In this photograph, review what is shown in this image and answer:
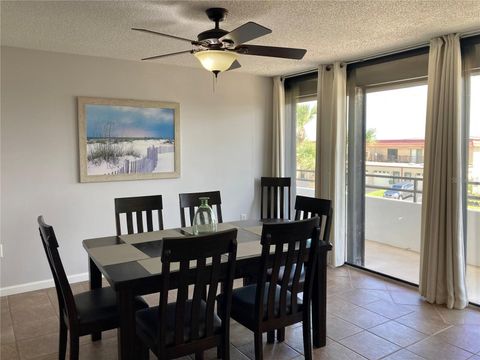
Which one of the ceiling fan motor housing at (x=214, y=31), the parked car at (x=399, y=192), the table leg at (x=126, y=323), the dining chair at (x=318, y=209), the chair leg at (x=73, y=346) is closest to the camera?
the table leg at (x=126, y=323)

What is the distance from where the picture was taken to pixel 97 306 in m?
2.38

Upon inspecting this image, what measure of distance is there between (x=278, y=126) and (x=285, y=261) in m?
3.12

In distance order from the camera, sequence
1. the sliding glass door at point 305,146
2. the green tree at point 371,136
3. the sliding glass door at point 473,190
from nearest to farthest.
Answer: the sliding glass door at point 473,190 → the green tree at point 371,136 → the sliding glass door at point 305,146

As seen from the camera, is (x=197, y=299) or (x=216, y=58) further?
(x=216, y=58)

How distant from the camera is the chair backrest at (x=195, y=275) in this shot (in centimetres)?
192

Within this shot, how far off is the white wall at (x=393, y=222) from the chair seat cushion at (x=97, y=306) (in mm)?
2787

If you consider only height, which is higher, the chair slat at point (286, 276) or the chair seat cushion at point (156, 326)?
the chair slat at point (286, 276)

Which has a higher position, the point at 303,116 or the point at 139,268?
the point at 303,116

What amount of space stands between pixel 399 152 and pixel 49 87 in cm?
356

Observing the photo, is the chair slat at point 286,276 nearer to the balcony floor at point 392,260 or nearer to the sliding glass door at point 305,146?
the balcony floor at point 392,260

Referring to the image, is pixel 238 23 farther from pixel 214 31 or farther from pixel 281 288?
pixel 281 288

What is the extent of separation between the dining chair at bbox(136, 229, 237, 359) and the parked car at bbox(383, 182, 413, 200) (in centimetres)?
250

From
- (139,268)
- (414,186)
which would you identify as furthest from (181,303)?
(414,186)

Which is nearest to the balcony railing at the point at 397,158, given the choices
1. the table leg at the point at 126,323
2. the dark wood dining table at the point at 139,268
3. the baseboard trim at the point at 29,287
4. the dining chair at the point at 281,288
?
the dark wood dining table at the point at 139,268
